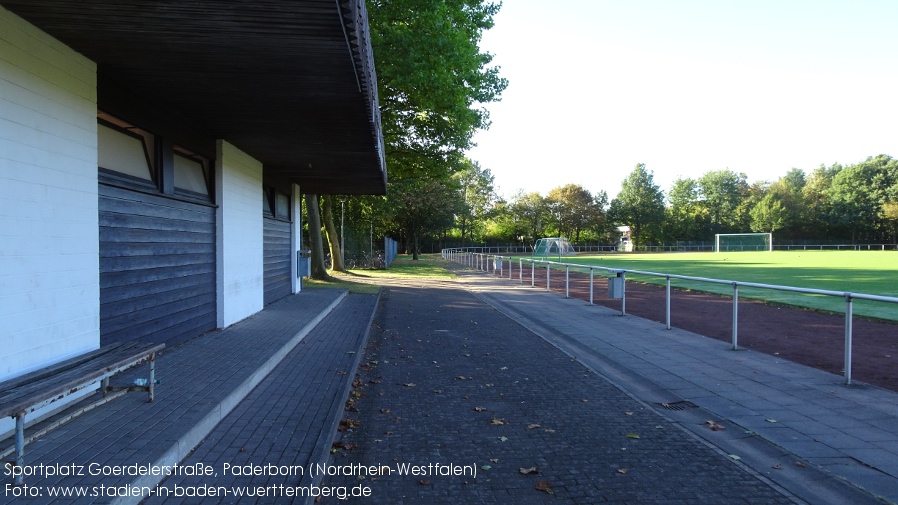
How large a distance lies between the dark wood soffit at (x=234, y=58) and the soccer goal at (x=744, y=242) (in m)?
73.3

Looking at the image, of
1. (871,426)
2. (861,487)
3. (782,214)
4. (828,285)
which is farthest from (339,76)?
(782,214)

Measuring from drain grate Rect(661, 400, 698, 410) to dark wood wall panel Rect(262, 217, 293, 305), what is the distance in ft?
31.5

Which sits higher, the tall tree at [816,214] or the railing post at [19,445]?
the tall tree at [816,214]

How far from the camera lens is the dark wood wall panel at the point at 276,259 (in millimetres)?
13273

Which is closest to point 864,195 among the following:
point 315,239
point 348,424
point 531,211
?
point 531,211

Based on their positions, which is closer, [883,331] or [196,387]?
[196,387]

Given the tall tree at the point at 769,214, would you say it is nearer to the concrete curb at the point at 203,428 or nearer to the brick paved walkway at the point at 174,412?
the brick paved walkway at the point at 174,412

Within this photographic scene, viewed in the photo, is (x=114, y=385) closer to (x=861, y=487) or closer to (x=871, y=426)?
(x=861, y=487)

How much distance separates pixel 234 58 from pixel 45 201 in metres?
2.00

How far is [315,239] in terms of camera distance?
75.6ft

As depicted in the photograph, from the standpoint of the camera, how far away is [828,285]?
18906mm

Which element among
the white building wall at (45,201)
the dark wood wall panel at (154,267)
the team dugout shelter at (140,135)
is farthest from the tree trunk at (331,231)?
the white building wall at (45,201)

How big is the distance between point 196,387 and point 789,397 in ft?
19.8

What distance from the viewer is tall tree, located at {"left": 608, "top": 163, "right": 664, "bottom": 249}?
9125 cm
